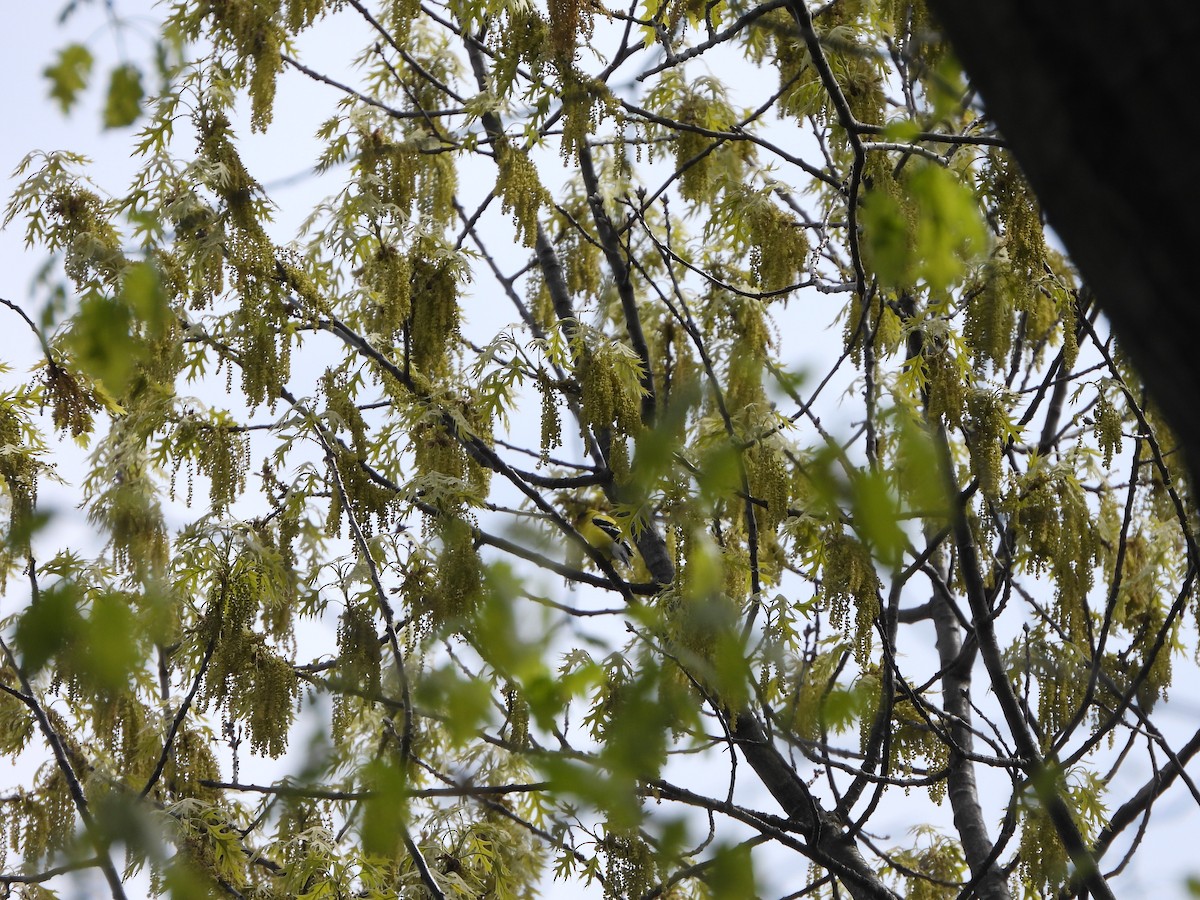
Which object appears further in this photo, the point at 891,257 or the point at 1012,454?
the point at 1012,454

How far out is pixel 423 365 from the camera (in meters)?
4.64

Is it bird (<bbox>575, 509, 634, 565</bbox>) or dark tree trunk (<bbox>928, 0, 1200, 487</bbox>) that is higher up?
bird (<bbox>575, 509, 634, 565</bbox>)

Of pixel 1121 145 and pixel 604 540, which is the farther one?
pixel 604 540

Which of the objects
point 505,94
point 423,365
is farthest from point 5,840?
point 505,94

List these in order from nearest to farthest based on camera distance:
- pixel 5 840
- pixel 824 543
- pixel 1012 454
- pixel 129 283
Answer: pixel 129 283 → pixel 824 543 → pixel 1012 454 → pixel 5 840

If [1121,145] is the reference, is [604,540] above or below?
above

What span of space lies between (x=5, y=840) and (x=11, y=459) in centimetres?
215

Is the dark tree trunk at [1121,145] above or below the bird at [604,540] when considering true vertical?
below

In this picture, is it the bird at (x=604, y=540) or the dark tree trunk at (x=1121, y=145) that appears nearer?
the dark tree trunk at (x=1121, y=145)

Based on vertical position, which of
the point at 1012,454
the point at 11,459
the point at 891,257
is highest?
the point at 11,459

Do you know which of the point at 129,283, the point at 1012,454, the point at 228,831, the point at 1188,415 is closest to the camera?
the point at 1188,415

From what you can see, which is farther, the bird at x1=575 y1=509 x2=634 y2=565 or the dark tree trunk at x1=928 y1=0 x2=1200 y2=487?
the bird at x1=575 y1=509 x2=634 y2=565

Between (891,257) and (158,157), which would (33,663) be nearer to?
(891,257)

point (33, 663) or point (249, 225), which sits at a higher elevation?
point (249, 225)
